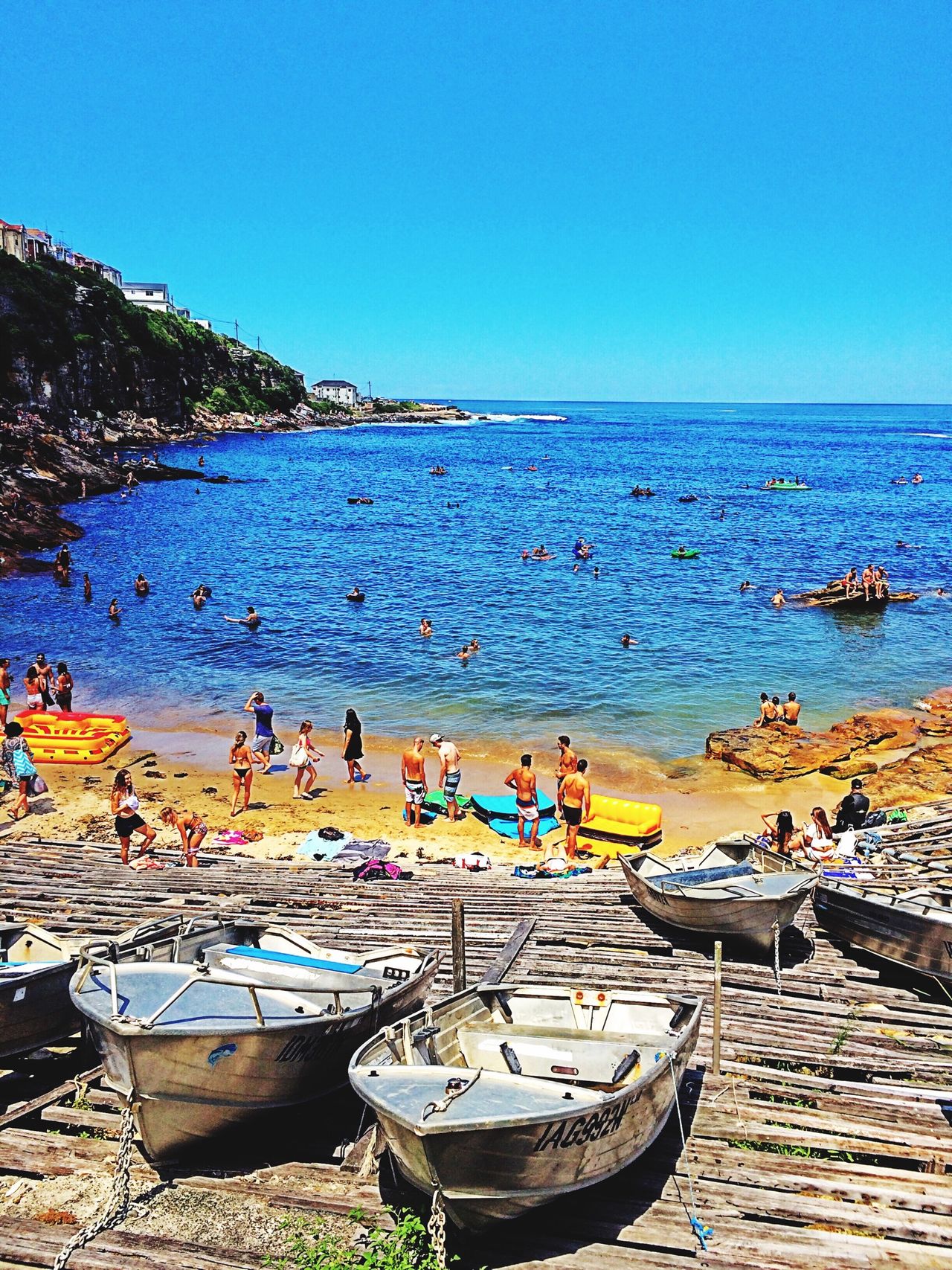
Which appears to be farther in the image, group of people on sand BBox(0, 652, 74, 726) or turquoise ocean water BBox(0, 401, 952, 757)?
turquoise ocean water BBox(0, 401, 952, 757)

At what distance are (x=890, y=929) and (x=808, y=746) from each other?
10930 millimetres

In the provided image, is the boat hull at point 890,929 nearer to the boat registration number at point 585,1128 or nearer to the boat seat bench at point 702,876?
the boat seat bench at point 702,876

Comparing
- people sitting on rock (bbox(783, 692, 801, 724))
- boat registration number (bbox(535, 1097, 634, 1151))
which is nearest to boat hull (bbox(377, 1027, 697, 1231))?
boat registration number (bbox(535, 1097, 634, 1151))

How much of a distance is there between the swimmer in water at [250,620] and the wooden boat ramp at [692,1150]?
2189 centimetres

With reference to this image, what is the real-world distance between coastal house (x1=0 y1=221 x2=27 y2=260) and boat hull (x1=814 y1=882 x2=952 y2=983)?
339ft

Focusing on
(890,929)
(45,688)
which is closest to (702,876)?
(890,929)

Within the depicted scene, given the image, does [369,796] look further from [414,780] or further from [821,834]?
[821,834]

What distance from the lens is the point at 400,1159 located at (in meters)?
5.71

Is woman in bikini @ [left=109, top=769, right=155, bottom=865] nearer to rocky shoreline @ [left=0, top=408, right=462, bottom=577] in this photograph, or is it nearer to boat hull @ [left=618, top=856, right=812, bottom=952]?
boat hull @ [left=618, top=856, right=812, bottom=952]

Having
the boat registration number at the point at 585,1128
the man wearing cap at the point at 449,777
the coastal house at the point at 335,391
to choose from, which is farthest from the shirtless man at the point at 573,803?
the coastal house at the point at 335,391

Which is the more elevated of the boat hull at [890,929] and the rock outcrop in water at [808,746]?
the boat hull at [890,929]

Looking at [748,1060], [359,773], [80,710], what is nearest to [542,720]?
[359,773]

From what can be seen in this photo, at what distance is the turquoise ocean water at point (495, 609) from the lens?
2414 cm

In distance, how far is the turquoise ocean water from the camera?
24.1 metres
